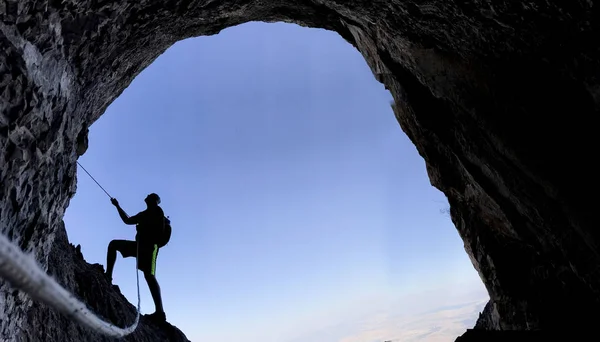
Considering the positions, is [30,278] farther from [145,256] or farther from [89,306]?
[145,256]

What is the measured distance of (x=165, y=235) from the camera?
11812 mm

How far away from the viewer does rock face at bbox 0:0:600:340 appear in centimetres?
536

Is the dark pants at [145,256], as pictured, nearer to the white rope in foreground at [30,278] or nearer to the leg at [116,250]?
the leg at [116,250]

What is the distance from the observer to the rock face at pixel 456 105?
211 inches

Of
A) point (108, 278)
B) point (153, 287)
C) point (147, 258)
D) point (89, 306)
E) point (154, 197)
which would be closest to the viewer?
point (89, 306)

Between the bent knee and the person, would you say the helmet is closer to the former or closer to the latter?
the person

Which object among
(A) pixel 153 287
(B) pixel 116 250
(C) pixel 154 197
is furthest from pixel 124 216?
(A) pixel 153 287

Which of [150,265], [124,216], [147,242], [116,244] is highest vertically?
[124,216]

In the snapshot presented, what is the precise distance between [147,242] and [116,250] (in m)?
1.52

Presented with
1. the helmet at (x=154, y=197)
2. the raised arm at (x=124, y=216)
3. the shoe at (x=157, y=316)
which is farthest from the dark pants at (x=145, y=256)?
the helmet at (x=154, y=197)

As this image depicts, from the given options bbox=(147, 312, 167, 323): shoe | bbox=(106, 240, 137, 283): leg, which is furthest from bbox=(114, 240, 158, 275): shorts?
bbox=(147, 312, 167, 323): shoe

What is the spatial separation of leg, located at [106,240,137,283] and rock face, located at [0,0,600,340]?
121 cm

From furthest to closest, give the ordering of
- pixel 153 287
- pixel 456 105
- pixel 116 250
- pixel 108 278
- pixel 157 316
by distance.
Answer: pixel 108 278
pixel 157 316
pixel 116 250
pixel 153 287
pixel 456 105

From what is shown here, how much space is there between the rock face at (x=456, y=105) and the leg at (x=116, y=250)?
121 cm
